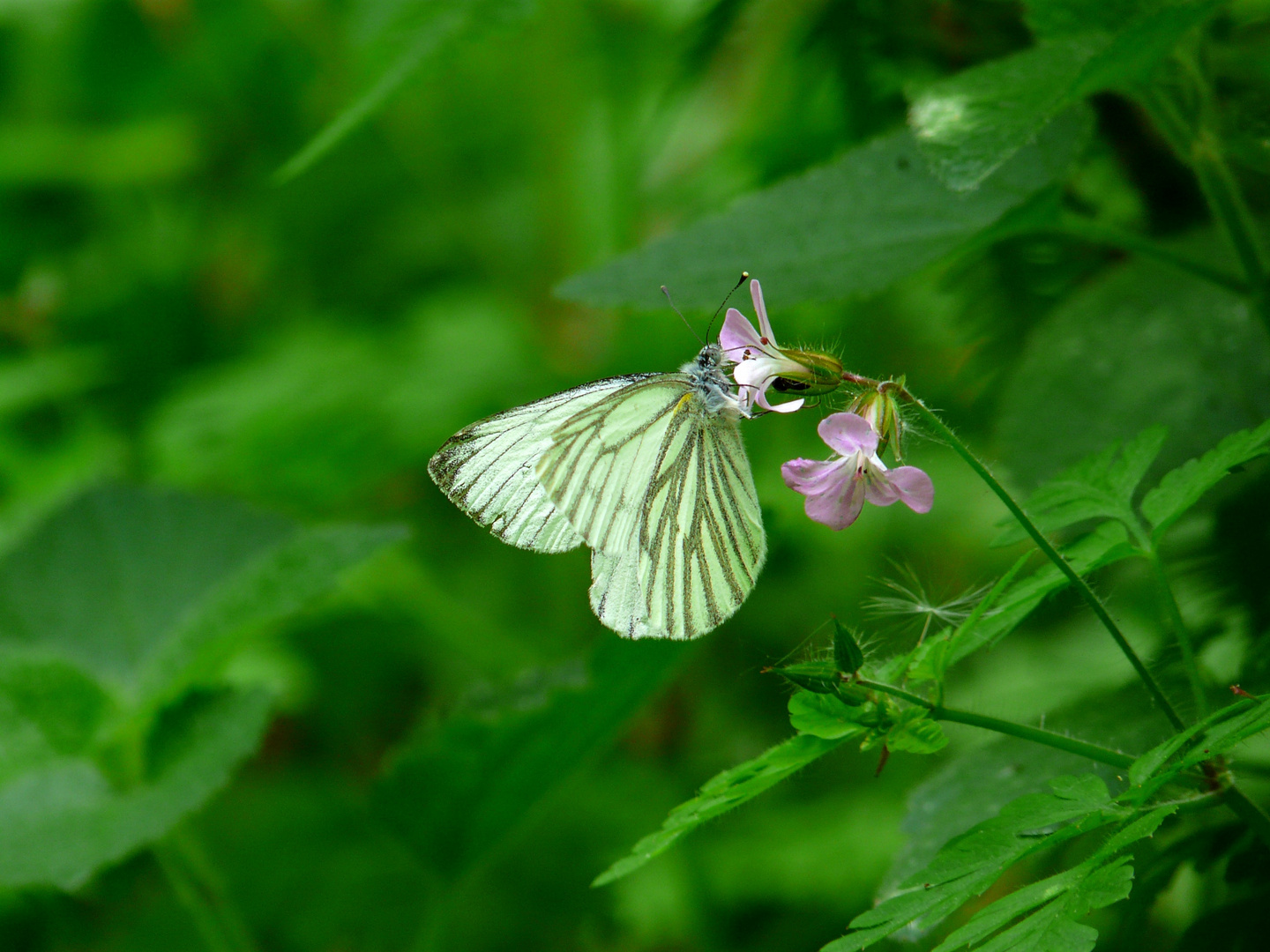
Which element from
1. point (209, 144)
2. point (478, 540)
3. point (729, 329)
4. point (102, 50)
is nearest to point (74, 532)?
point (478, 540)

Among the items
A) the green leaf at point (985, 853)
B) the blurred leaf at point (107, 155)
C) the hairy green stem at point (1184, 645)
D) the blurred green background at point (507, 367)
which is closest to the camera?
the green leaf at point (985, 853)

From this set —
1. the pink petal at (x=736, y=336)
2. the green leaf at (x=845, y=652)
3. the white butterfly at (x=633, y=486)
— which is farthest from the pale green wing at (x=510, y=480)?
the green leaf at (x=845, y=652)

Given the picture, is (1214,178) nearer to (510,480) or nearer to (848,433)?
(848,433)

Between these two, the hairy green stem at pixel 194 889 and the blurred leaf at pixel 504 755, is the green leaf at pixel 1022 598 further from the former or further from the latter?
the hairy green stem at pixel 194 889

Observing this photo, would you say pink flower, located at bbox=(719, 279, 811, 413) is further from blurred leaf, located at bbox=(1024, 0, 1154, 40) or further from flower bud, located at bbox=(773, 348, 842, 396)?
blurred leaf, located at bbox=(1024, 0, 1154, 40)

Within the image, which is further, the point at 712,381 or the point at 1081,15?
the point at 712,381

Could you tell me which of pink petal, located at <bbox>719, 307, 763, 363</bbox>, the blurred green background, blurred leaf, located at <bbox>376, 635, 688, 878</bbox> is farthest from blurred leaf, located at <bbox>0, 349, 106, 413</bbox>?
pink petal, located at <bbox>719, 307, 763, 363</bbox>

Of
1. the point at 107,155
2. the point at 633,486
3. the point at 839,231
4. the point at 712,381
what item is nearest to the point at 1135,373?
the point at 839,231
